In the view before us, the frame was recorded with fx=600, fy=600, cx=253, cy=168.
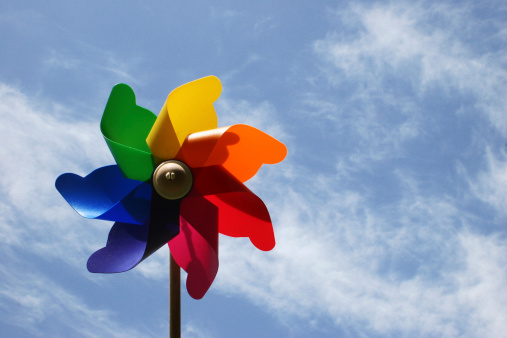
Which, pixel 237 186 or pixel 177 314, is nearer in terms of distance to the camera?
pixel 177 314

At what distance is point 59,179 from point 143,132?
840mm

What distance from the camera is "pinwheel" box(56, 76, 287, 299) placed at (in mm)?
5109

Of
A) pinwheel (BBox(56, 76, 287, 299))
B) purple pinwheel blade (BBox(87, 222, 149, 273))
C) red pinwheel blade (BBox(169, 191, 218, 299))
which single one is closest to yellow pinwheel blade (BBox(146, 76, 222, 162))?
pinwheel (BBox(56, 76, 287, 299))

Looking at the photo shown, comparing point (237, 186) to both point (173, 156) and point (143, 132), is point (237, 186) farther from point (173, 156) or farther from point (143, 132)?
point (143, 132)

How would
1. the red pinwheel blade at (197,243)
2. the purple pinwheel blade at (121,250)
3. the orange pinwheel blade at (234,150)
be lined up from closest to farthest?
the purple pinwheel blade at (121,250), the red pinwheel blade at (197,243), the orange pinwheel blade at (234,150)

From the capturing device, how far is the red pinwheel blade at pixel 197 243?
507 centimetres

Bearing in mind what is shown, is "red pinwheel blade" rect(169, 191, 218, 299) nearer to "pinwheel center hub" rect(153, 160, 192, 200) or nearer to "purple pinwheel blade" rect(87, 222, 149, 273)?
"pinwheel center hub" rect(153, 160, 192, 200)

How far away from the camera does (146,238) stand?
5.11 meters

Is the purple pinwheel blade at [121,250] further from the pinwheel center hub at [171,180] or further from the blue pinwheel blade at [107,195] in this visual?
the pinwheel center hub at [171,180]

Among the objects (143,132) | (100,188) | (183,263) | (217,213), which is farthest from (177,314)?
(143,132)

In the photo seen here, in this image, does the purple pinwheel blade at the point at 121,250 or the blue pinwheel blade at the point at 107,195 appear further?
the blue pinwheel blade at the point at 107,195

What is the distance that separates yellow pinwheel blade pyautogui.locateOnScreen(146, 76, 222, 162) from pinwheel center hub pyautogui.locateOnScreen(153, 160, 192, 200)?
15 cm

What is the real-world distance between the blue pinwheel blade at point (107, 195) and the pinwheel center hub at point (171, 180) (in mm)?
182

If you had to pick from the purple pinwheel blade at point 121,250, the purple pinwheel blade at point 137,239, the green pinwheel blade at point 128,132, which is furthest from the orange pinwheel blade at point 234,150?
the purple pinwheel blade at point 121,250
